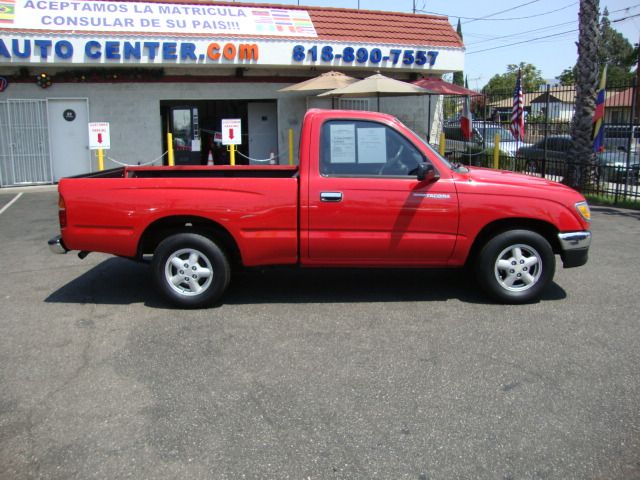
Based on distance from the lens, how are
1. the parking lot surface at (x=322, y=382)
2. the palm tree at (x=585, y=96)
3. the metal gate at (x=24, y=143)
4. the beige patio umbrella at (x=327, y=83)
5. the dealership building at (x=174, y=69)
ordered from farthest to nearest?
the metal gate at (x=24, y=143)
the dealership building at (x=174, y=69)
the beige patio umbrella at (x=327, y=83)
the palm tree at (x=585, y=96)
the parking lot surface at (x=322, y=382)

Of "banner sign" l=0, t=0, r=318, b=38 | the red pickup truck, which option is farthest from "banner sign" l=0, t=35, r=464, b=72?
the red pickup truck

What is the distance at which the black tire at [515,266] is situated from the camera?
5965 millimetres

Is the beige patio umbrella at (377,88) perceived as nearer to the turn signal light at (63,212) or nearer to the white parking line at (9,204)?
the white parking line at (9,204)

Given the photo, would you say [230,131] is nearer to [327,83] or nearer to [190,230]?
[327,83]

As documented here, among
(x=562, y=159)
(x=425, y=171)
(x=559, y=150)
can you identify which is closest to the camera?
(x=425, y=171)

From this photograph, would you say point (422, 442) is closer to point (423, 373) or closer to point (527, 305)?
point (423, 373)

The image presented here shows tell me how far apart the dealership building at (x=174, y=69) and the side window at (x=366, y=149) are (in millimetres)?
10709

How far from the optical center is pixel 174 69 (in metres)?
16.6

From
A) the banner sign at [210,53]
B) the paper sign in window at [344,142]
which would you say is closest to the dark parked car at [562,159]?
the banner sign at [210,53]

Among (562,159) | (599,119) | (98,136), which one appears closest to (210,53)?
(98,136)

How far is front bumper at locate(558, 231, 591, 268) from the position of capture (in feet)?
19.7

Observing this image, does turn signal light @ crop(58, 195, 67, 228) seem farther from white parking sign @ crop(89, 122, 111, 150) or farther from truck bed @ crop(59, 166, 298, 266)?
white parking sign @ crop(89, 122, 111, 150)

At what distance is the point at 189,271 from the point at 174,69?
12017 mm

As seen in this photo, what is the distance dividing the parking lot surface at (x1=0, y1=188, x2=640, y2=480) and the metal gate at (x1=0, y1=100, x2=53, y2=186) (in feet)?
33.7
